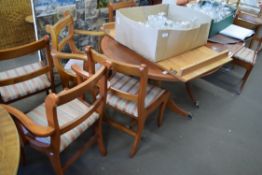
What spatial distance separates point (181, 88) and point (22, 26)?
80.3 inches

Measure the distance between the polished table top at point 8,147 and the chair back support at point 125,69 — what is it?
598 mm

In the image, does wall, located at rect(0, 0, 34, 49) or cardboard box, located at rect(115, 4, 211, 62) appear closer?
cardboard box, located at rect(115, 4, 211, 62)

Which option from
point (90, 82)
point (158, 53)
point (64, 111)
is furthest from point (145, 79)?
point (64, 111)

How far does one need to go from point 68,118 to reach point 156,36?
757 millimetres

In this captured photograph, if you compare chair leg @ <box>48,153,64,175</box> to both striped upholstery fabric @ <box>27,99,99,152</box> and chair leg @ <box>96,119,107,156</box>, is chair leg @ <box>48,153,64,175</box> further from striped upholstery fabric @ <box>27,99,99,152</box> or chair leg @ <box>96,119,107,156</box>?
chair leg @ <box>96,119,107,156</box>

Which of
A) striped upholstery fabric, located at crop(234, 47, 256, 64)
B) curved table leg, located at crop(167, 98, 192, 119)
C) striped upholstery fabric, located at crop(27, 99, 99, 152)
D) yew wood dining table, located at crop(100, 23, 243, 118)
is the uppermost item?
yew wood dining table, located at crop(100, 23, 243, 118)

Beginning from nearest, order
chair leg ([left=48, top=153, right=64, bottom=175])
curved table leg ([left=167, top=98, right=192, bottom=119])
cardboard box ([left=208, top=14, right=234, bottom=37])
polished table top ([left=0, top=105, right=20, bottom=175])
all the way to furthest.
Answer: polished table top ([left=0, top=105, right=20, bottom=175]) < chair leg ([left=48, top=153, right=64, bottom=175]) < cardboard box ([left=208, top=14, right=234, bottom=37]) < curved table leg ([left=167, top=98, right=192, bottom=119])

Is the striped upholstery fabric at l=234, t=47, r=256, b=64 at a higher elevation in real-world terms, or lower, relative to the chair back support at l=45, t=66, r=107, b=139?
lower

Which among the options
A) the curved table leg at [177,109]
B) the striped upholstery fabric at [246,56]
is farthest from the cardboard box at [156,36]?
the striped upholstery fabric at [246,56]

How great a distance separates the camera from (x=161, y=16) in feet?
6.16

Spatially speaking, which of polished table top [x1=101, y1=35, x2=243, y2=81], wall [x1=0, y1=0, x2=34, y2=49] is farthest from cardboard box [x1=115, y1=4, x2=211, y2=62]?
wall [x1=0, y1=0, x2=34, y2=49]

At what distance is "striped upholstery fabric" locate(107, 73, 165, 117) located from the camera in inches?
66.0

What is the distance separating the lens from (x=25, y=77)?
5.32 ft

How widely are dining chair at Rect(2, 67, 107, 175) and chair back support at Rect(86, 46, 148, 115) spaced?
3.9 inches
